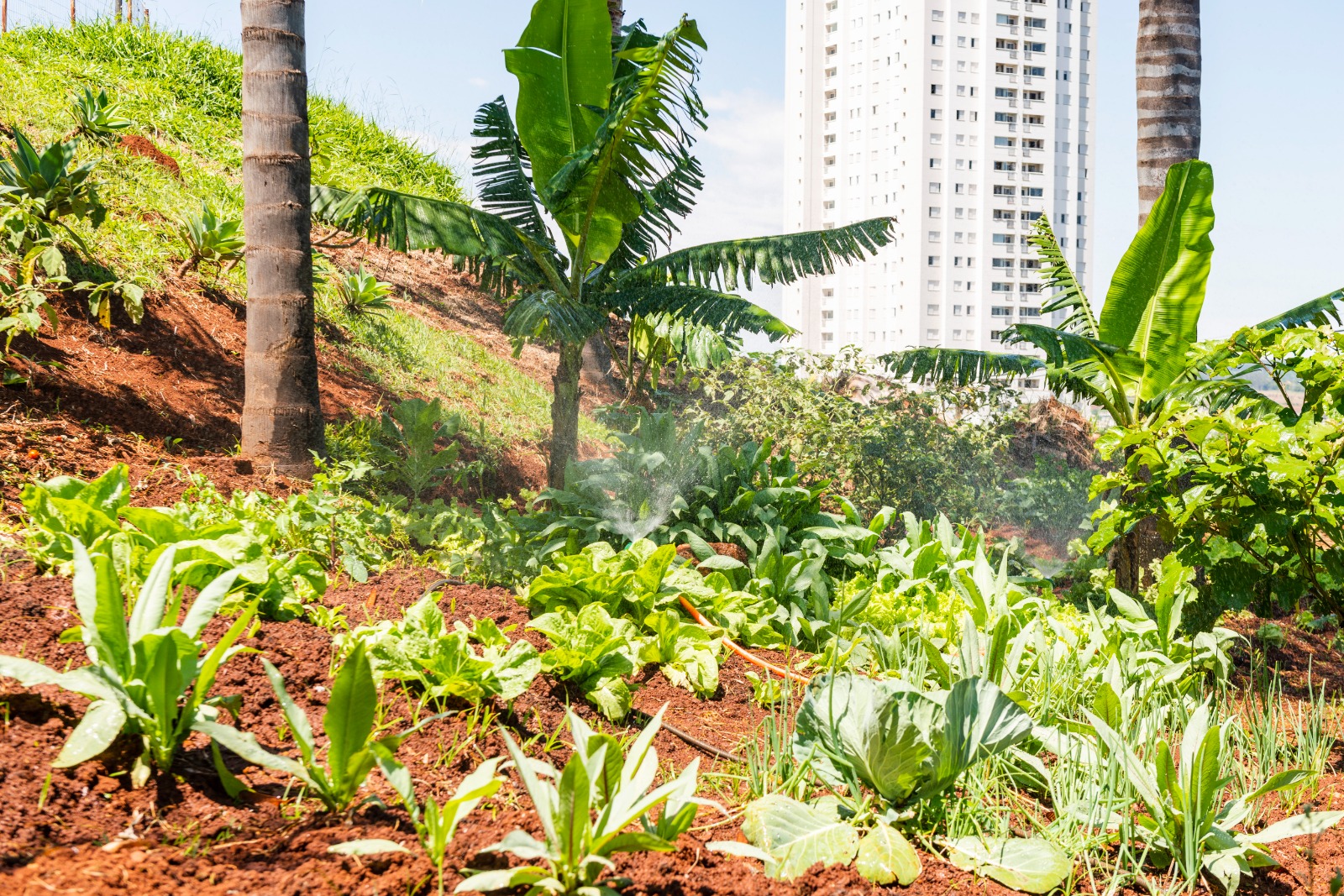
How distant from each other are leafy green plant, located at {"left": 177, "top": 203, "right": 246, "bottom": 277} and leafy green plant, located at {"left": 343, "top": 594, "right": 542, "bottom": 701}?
474 centimetres

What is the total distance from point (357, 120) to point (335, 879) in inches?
519

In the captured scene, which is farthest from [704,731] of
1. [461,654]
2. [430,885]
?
[430,885]

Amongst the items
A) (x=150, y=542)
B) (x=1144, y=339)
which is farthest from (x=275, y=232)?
(x=1144, y=339)

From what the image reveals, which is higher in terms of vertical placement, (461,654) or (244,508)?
(244,508)

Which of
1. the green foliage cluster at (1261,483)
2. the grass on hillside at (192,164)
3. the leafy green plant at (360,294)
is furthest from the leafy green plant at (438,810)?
the leafy green plant at (360,294)

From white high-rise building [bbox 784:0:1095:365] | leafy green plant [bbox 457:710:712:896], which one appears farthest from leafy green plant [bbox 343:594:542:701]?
white high-rise building [bbox 784:0:1095:365]

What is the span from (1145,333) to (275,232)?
Result: 540 centimetres

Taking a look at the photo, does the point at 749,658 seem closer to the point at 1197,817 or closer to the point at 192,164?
the point at 1197,817

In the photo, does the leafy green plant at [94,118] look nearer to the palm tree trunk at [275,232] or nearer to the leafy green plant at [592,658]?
the palm tree trunk at [275,232]

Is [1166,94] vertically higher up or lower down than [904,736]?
higher up

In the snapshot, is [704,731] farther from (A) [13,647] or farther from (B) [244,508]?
(B) [244,508]

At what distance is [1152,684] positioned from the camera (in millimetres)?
2957

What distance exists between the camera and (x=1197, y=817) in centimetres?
198

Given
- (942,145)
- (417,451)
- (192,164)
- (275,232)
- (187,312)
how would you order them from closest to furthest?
(275,232) < (417,451) < (187,312) < (192,164) < (942,145)
